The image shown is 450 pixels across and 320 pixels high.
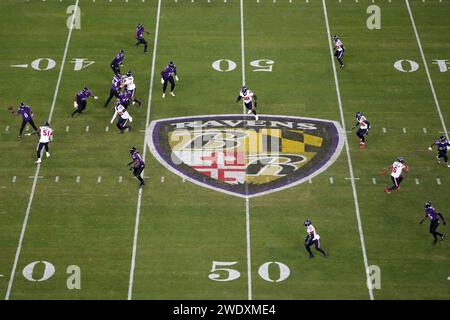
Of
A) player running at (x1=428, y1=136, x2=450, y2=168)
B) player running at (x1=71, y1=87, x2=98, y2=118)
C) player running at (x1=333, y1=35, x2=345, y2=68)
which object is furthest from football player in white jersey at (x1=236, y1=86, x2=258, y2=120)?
player running at (x1=428, y1=136, x2=450, y2=168)

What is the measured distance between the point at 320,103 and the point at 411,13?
7897 millimetres

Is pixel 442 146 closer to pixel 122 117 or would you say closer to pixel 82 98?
pixel 122 117

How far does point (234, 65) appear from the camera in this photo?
42.8 metres

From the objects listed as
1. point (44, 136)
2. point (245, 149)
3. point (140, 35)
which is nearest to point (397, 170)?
point (245, 149)

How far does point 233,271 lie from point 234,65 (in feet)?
38.0

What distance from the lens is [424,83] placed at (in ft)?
137

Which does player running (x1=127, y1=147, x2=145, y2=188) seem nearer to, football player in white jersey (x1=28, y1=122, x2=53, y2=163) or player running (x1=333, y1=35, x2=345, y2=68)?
football player in white jersey (x1=28, y1=122, x2=53, y2=163)

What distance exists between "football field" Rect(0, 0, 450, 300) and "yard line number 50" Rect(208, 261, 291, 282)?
0.16 feet

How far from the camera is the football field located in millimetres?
33375

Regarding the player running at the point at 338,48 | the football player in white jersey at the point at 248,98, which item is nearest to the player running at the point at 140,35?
the football player in white jersey at the point at 248,98

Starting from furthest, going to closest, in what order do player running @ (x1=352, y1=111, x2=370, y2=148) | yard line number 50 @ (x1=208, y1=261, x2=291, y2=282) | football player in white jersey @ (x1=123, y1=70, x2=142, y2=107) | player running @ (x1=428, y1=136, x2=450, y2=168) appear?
football player in white jersey @ (x1=123, y1=70, x2=142, y2=107), player running @ (x1=352, y1=111, x2=370, y2=148), player running @ (x1=428, y1=136, x2=450, y2=168), yard line number 50 @ (x1=208, y1=261, x2=291, y2=282)

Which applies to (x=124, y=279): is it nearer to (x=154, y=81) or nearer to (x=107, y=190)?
(x=107, y=190)

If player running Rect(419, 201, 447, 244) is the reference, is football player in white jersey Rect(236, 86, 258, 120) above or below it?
above

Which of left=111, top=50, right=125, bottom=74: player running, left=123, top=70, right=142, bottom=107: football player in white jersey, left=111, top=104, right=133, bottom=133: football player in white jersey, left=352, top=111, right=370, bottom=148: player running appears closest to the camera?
left=352, top=111, right=370, bottom=148: player running
